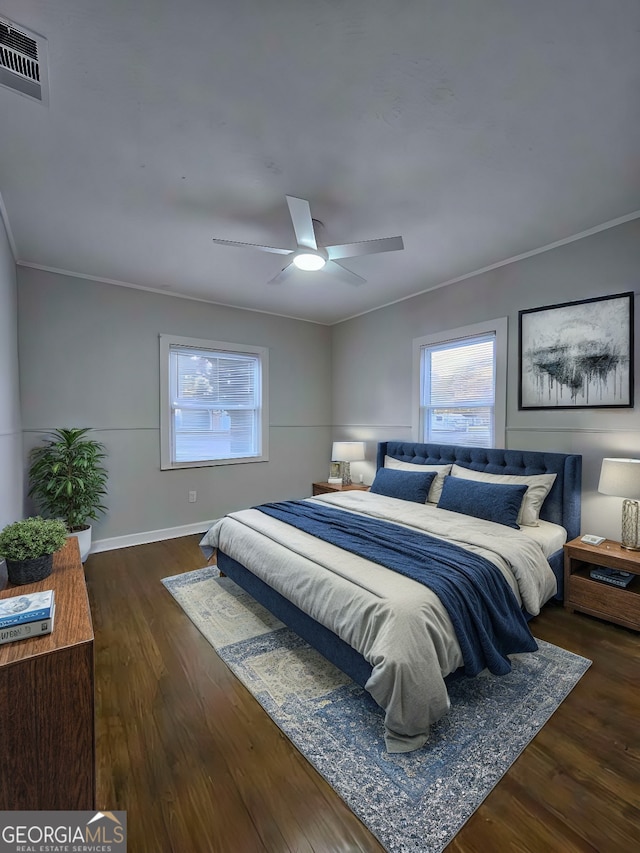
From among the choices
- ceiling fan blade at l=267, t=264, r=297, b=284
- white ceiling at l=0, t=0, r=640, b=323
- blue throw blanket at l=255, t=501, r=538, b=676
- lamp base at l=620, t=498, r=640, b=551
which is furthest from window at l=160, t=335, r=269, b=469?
lamp base at l=620, t=498, r=640, b=551

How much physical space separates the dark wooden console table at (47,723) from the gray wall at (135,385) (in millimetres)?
3151

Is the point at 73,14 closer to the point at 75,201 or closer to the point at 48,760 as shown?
the point at 75,201

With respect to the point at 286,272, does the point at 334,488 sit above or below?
below

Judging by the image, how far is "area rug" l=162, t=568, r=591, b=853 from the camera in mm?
1392

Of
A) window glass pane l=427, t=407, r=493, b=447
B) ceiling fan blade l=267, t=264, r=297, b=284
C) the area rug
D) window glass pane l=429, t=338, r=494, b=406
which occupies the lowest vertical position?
the area rug

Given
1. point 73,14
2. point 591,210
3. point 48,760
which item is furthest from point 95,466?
point 591,210

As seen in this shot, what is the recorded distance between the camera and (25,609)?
51.3 inches

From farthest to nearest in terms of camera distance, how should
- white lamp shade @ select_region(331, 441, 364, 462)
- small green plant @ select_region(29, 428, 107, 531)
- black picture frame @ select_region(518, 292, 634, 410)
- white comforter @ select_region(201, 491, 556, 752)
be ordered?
white lamp shade @ select_region(331, 441, 364, 462) < small green plant @ select_region(29, 428, 107, 531) < black picture frame @ select_region(518, 292, 634, 410) < white comforter @ select_region(201, 491, 556, 752)

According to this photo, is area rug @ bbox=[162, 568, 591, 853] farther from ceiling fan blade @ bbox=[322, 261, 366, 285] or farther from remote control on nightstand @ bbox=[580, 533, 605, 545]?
ceiling fan blade @ bbox=[322, 261, 366, 285]

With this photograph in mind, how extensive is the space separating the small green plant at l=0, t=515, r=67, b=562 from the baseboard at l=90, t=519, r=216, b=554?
8.36ft

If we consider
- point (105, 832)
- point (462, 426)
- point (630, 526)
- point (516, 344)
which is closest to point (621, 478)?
point (630, 526)

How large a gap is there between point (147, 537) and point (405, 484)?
113 inches

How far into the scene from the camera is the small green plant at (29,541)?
5.39 feet

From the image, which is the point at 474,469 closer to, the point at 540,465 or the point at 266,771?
the point at 540,465
